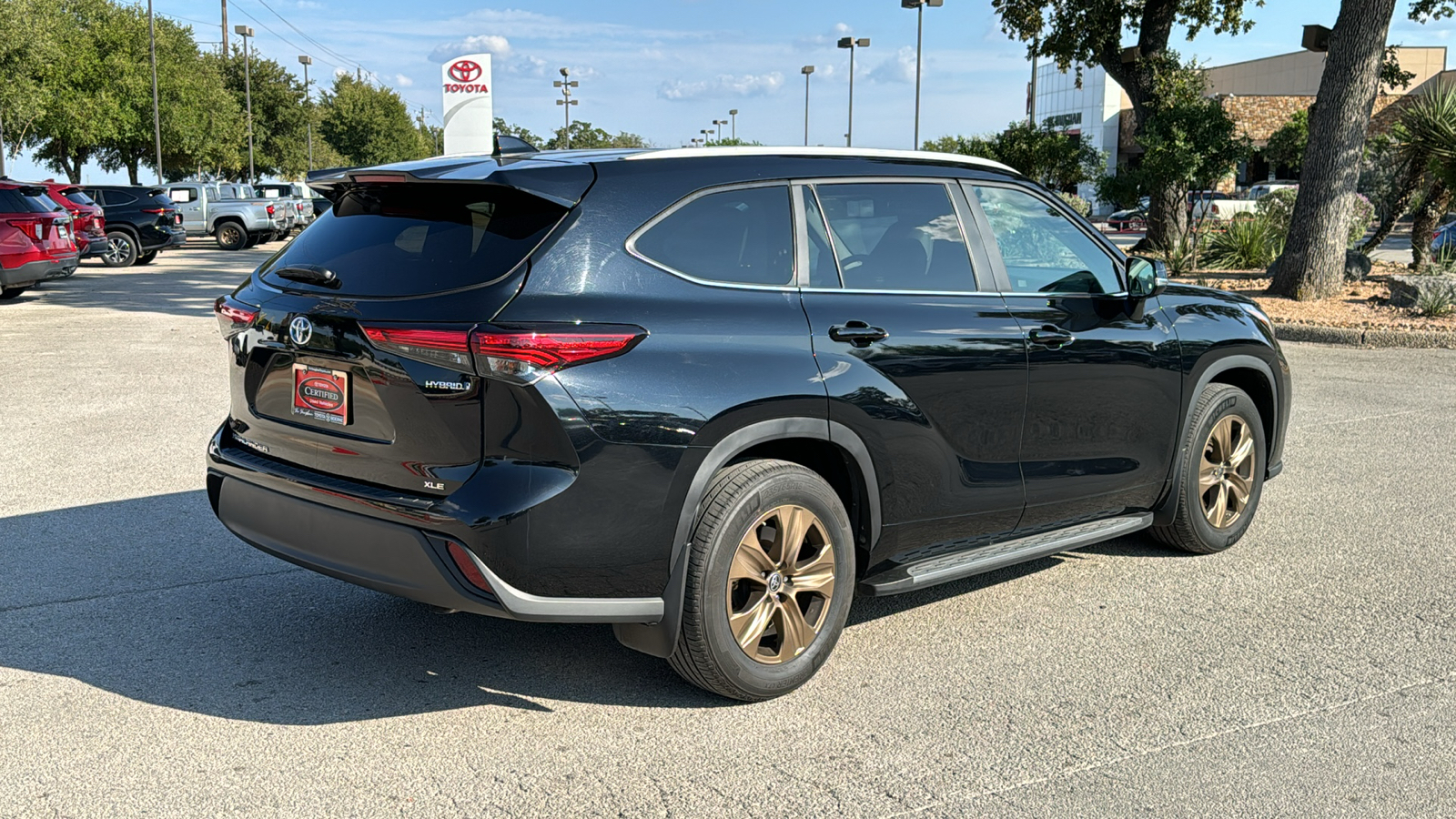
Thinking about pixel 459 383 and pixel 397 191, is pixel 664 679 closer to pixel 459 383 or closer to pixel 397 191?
pixel 459 383

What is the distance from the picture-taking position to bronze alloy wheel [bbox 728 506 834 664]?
4098mm

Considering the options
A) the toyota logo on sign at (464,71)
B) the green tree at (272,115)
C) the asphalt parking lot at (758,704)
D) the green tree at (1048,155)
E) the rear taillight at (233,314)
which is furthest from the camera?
the green tree at (272,115)

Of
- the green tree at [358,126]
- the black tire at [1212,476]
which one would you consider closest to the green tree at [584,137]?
the green tree at [358,126]

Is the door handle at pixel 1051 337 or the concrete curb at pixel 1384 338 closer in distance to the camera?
the door handle at pixel 1051 337

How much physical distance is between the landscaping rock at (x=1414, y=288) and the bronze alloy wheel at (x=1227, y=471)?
11.3m

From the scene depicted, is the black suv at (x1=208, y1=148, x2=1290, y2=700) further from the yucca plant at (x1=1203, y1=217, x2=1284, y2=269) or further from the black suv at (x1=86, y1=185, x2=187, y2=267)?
the black suv at (x1=86, y1=185, x2=187, y2=267)

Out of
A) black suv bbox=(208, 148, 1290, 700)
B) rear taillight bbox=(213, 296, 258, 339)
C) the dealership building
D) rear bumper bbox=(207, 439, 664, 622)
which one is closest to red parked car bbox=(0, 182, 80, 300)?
rear taillight bbox=(213, 296, 258, 339)

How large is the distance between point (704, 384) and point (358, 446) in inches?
43.0

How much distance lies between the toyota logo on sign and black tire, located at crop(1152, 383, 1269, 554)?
57.7 ft

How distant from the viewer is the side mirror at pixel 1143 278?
5.32m

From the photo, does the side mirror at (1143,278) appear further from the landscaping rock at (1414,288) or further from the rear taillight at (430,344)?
the landscaping rock at (1414,288)

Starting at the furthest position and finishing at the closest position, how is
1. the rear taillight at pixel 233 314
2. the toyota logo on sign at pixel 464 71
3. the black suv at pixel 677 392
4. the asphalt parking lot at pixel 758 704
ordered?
1. the toyota logo on sign at pixel 464 71
2. the rear taillight at pixel 233 314
3. the black suv at pixel 677 392
4. the asphalt parking lot at pixel 758 704

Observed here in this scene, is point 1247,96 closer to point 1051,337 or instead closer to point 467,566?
point 1051,337

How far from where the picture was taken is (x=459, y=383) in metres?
3.64
